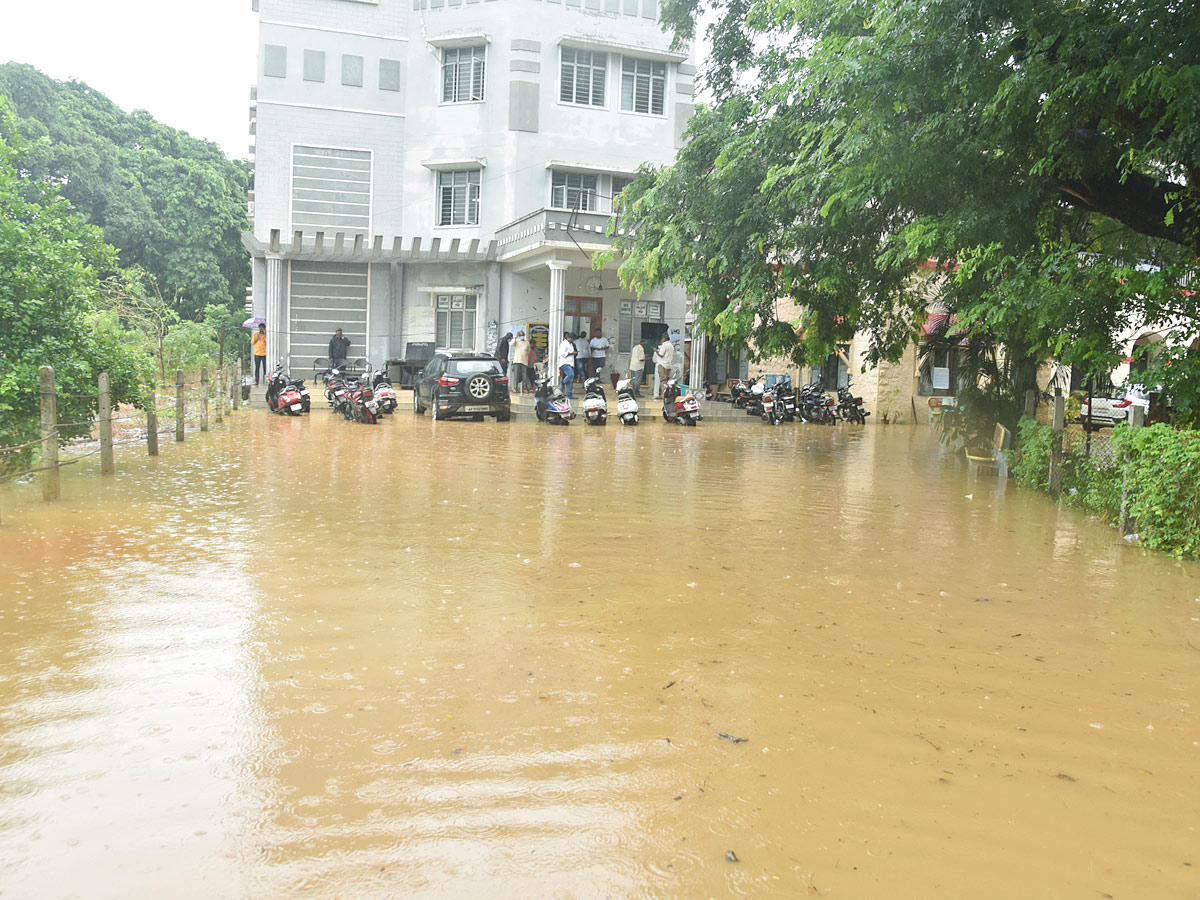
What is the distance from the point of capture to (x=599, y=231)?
24891 mm

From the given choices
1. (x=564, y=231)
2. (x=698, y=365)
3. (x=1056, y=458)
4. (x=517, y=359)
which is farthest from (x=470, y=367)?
(x=1056, y=458)

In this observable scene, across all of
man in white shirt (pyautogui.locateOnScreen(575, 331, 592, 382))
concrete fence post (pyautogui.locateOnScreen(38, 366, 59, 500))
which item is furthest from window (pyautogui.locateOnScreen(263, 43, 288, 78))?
concrete fence post (pyautogui.locateOnScreen(38, 366, 59, 500))

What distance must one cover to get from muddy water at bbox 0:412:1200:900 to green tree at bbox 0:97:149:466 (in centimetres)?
201

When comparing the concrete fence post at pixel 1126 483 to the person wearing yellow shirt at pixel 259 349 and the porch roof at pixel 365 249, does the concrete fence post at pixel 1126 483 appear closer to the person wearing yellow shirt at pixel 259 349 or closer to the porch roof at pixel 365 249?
the porch roof at pixel 365 249

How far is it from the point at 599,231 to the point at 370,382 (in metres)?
7.07

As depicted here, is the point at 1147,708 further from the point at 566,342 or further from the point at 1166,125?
the point at 566,342

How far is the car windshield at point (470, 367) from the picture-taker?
2108cm

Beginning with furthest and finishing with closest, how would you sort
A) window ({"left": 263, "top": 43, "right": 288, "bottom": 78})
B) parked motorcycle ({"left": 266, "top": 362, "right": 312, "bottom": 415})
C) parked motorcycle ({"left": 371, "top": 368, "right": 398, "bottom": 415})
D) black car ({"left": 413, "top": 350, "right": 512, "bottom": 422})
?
window ({"left": 263, "top": 43, "right": 288, "bottom": 78}) → parked motorcycle ({"left": 371, "top": 368, "right": 398, "bottom": 415}) → parked motorcycle ({"left": 266, "top": 362, "right": 312, "bottom": 415}) → black car ({"left": 413, "top": 350, "right": 512, "bottom": 422})

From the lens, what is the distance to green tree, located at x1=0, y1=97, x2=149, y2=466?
9.75m

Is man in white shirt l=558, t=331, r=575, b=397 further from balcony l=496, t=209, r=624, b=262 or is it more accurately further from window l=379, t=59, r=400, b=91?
window l=379, t=59, r=400, b=91

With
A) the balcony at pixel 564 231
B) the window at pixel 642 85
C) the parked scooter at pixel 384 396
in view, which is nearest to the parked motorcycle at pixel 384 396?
the parked scooter at pixel 384 396

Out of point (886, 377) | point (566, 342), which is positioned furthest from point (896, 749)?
point (886, 377)

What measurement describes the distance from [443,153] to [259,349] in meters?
8.15

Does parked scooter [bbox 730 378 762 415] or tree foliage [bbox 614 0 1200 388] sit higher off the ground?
tree foliage [bbox 614 0 1200 388]
